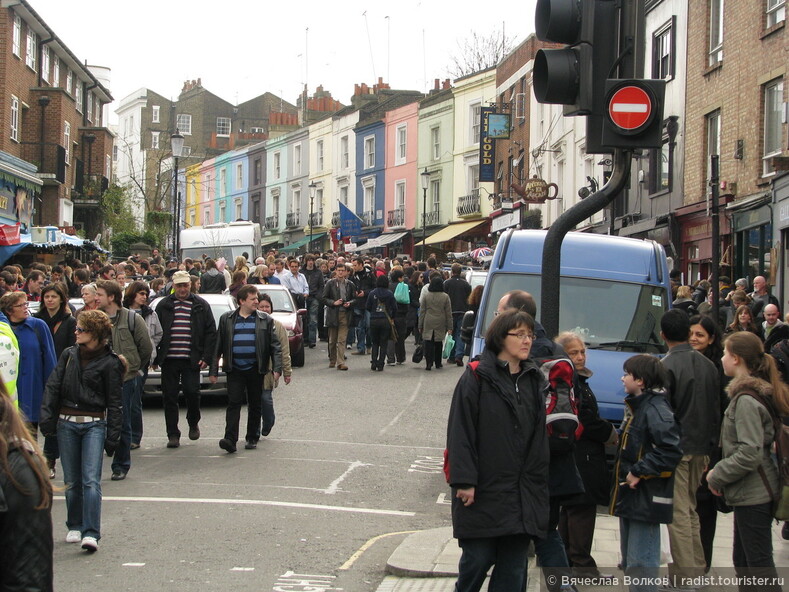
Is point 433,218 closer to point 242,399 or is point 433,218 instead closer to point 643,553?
point 242,399

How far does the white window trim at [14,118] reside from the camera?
34.1 meters

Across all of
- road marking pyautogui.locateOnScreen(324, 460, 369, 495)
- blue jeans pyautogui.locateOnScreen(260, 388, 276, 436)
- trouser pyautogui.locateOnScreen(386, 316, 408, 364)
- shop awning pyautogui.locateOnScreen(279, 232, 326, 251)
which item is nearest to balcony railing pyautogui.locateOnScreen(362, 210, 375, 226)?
shop awning pyautogui.locateOnScreen(279, 232, 326, 251)

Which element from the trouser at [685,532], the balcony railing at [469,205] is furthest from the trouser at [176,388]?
the balcony railing at [469,205]

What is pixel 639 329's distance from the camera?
10.5 metres

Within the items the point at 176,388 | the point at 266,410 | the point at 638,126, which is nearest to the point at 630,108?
the point at 638,126

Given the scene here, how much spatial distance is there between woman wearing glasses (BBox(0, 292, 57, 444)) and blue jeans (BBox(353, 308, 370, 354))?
43.5ft

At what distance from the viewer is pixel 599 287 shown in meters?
10.8

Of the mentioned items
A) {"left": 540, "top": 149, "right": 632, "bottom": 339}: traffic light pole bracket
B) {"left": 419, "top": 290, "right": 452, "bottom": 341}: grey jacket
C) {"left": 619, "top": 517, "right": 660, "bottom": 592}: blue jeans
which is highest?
{"left": 540, "top": 149, "right": 632, "bottom": 339}: traffic light pole bracket

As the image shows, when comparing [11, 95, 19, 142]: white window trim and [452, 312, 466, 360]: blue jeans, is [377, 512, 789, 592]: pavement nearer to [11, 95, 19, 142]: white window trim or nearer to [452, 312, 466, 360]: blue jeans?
[452, 312, 466, 360]: blue jeans

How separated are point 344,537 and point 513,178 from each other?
36788 millimetres

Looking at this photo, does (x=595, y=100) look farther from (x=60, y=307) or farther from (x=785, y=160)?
(x=785, y=160)

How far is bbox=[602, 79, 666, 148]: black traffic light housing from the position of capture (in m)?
5.60


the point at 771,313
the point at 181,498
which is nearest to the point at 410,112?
the point at 771,313

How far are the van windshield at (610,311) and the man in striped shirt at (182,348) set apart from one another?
3371 millimetres
